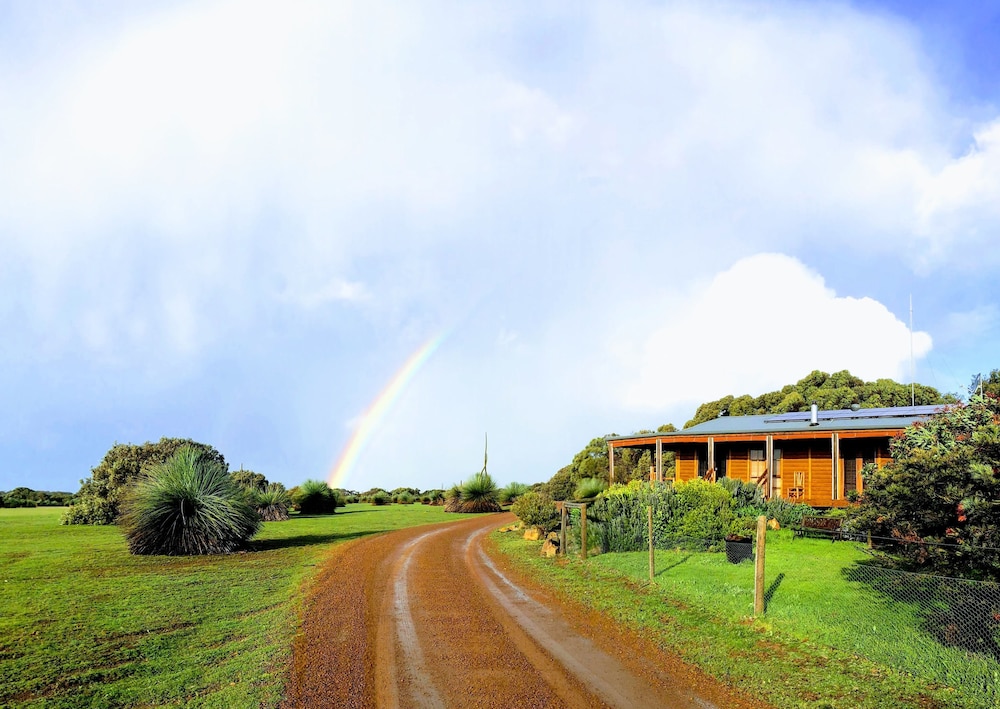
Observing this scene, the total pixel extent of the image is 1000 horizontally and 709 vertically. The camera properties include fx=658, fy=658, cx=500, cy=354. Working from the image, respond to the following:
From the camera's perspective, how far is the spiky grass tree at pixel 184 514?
18109 millimetres

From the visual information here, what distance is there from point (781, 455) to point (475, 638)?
25938 mm

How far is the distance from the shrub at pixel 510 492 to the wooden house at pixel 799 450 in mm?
14638

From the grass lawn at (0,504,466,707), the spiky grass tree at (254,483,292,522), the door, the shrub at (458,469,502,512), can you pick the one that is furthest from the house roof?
the grass lawn at (0,504,466,707)

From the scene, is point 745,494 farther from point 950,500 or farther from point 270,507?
point 270,507

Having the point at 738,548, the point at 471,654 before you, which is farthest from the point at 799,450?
the point at 471,654

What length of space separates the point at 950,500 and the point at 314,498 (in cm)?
3790

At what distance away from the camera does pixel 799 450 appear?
30625 mm

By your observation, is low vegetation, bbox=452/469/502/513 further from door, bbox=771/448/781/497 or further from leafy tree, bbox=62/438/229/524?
door, bbox=771/448/781/497

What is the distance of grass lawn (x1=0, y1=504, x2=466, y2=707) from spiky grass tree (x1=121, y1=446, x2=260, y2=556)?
0.79m

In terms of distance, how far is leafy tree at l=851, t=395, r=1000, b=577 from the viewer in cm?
827

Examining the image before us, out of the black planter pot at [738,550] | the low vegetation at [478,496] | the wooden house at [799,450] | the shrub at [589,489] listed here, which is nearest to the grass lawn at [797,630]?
the black planter pot at [738,550]

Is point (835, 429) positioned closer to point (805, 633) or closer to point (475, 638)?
point (805, 633)

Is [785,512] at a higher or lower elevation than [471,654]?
lower

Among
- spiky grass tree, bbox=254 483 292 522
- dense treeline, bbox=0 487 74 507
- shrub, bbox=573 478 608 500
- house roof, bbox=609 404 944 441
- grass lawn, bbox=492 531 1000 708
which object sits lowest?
dense treeline, bbox=0 487 74 507
